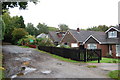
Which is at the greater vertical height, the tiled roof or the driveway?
the tiled roof

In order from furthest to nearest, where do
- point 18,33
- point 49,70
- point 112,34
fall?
point 18,33 < point 112,34 < point 49,70

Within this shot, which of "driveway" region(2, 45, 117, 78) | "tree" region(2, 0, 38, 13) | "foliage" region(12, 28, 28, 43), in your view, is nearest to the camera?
"driveway" region(2, 45, 117, 78)

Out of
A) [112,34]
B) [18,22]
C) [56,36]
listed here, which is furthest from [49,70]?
[18,22]

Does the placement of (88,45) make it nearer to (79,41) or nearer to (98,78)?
(79,41)

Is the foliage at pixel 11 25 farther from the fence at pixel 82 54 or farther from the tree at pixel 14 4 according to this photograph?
the fence at pixel 82 54

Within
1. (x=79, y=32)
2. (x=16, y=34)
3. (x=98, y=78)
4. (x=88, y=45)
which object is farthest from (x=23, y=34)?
(x=98, y=78)

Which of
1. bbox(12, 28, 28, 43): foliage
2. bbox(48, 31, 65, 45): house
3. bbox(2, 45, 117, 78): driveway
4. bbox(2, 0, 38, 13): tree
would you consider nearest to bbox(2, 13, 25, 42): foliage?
bbox(12, 28, 28, 43): foliage

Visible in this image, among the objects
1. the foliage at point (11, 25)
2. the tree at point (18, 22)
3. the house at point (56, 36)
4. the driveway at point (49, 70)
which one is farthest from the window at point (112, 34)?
the tree at point (18, 22)

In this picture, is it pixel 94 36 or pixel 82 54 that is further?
pixel 94 36

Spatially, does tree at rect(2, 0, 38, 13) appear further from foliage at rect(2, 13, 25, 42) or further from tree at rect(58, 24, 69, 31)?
tree at rect(58, 24, 69, 31)

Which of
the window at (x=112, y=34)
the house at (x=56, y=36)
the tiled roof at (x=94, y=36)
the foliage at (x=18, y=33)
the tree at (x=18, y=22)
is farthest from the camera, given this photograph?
the tree at (x=18, y=22)

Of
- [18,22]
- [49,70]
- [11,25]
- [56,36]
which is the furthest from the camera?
[18,22]

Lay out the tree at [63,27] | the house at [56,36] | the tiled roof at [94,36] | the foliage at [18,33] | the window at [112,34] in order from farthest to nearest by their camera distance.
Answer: the tree at [63,27] → the house at [56,36] → the foliage at [18,33] → the tiled roof at [94,36] → the window at [112,34]

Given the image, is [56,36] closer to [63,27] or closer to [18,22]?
[18,22]
